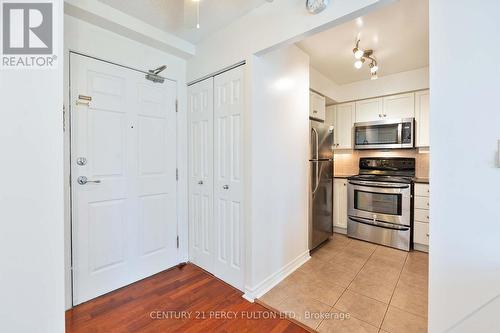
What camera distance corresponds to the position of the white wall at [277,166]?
191cm

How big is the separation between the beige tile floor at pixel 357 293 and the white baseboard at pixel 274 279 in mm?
47

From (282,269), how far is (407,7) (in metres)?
2.66

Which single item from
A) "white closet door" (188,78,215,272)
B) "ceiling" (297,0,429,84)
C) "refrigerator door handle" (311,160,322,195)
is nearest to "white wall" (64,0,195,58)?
"white closet door" (188,78,215,272)

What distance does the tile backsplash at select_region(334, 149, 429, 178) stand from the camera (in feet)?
A: 10.7

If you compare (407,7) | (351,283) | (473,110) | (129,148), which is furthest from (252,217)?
(407,7)

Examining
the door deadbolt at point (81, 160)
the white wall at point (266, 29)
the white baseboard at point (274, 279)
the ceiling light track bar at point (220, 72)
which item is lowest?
the white baseboard at point (274, 279)

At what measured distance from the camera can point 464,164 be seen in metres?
0.98

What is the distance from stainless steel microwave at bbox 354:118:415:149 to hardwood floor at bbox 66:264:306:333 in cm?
291

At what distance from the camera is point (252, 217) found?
1.89 m

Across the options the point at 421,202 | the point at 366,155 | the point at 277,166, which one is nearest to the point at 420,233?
the point at 421,202

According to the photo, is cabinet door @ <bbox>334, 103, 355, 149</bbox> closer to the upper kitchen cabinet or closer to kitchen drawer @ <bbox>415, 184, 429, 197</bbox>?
the upper kitchen cabinet

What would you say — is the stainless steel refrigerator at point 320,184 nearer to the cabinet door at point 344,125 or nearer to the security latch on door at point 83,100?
the cabinet door at point 344,125

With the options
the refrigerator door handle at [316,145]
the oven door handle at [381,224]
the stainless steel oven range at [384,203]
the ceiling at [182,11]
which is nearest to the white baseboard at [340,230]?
the stainless steel oven range at [384,203]

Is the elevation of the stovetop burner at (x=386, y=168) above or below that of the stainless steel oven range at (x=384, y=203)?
above
